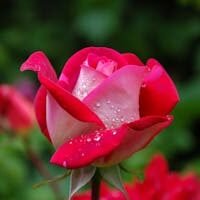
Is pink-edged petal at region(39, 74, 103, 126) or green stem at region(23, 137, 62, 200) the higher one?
pink-edged petal at region(39, 74, 103, 126)

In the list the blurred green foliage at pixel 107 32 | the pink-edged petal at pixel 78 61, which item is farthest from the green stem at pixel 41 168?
the blurred green foliage at pixel 107 32

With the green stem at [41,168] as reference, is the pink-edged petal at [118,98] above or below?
above

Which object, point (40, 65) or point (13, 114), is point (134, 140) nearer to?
point (40, 65)

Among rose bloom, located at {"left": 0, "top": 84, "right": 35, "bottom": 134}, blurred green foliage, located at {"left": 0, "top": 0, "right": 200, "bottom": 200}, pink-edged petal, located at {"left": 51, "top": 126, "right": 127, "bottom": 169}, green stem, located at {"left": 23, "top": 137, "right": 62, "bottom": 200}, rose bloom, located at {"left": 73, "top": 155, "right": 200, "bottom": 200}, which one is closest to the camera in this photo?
pink-edged petal, located at {"left": 51, "top": 126, "right": 127, "bottom": 169}

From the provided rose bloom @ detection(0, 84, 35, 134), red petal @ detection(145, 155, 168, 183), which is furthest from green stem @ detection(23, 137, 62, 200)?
red petal @ detection(145, 155, 168, 183)

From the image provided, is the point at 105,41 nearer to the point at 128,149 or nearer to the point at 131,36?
the point at 131,36

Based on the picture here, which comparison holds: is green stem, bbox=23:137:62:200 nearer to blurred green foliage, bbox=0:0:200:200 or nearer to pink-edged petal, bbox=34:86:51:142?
pink-edged petal, bbox=34:86:51:142

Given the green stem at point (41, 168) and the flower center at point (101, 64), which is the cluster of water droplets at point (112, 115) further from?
the green stem at point (41, 168)

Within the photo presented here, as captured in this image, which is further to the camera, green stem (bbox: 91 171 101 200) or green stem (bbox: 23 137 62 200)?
green stem (bbox: 23 137 62 200)

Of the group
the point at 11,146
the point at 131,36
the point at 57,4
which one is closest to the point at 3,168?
the point at 11,146
